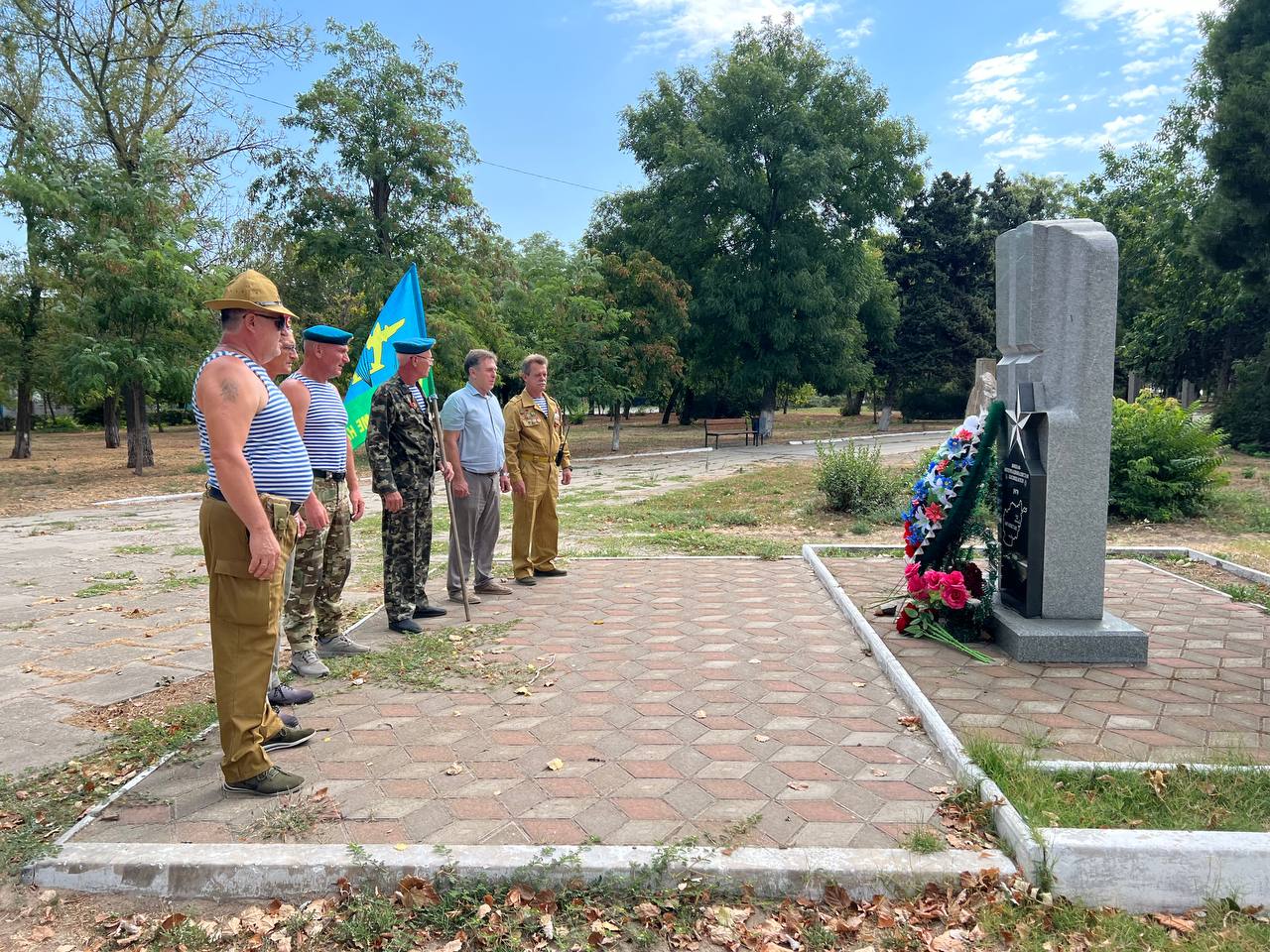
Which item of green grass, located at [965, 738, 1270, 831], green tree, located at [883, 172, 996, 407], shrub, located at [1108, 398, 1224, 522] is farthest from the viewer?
green tree, located at [883, 172, 996, 407]

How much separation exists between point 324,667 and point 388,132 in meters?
19.4

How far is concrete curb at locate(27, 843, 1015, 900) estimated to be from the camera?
2.88 meters

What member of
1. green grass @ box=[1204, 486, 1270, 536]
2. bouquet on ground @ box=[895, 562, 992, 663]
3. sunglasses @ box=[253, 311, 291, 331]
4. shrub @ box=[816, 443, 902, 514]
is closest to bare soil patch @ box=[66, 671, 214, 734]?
sunglasses @ box=[253, 311, 291, 331]

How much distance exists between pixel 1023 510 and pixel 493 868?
4.16 metres

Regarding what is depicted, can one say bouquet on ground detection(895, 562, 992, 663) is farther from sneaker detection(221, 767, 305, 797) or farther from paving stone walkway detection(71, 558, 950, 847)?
sneaker detection(221, 767, 305, 797)

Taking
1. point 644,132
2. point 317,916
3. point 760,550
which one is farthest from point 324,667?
point 644,132

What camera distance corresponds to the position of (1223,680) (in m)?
4.67

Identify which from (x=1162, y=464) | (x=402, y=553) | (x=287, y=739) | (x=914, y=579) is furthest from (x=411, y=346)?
(x=1162, y=464)

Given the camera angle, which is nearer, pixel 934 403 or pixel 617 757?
pixel 617 757

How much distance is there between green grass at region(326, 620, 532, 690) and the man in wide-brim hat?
1.35 meters

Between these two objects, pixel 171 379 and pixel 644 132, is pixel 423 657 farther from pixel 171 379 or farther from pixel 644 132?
pixel 644 132

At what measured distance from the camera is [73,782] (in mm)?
3754

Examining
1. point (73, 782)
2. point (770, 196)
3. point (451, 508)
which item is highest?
point (770, 196)

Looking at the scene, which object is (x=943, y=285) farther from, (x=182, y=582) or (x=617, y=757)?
(x=617, y=757)
